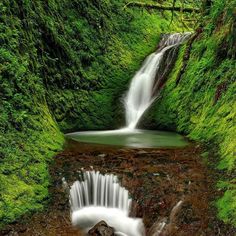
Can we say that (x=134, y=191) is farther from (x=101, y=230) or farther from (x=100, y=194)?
(x=101, y=230)

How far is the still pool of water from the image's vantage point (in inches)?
476

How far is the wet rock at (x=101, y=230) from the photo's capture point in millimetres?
7359

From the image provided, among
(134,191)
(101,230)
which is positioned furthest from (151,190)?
(101,230)

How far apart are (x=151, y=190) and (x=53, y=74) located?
8174 mm

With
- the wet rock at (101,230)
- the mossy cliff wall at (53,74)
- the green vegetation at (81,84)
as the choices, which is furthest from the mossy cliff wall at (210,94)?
the mossy cliff wall at (53,74)

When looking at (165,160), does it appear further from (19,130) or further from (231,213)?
(19,130)

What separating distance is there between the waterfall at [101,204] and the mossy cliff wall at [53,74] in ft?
2.69

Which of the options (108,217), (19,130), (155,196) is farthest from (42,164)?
(155,196)

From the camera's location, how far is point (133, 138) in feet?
43.8

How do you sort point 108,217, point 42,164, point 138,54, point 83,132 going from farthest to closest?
point 138,54 < point 83,132 < point 42,164 < point 108,217

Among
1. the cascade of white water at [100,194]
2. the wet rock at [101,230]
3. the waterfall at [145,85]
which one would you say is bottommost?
the wet rock at [101,230]

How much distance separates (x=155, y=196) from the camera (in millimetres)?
8305

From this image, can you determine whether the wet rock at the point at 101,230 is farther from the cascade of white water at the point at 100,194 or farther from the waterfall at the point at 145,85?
the waterfall at the point at 145,85

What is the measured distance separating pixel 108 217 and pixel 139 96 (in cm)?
979
